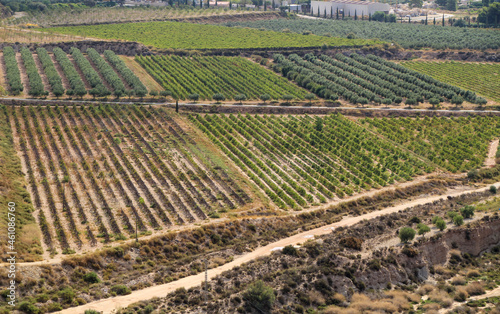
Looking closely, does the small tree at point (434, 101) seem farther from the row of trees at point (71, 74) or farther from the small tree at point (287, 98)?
the row of trees at point (71, 74)

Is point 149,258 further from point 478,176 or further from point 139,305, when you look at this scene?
point 478,176

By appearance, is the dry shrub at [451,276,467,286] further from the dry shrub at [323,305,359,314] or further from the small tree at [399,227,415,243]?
the dry shrub at [323,305,359,314]

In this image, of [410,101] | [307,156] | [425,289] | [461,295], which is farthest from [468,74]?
[461,295]

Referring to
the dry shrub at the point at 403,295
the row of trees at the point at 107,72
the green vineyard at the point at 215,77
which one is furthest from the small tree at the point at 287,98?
the dry shrub at the point at 403,295

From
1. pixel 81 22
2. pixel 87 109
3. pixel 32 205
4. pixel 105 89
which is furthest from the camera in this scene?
pixel 81 22

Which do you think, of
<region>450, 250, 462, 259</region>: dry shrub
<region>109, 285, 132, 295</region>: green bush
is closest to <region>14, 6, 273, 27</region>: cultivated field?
<region>109, 285, 132, 295</region>: green bush

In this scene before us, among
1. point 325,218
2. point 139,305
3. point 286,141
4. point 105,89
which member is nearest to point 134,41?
point 105,89

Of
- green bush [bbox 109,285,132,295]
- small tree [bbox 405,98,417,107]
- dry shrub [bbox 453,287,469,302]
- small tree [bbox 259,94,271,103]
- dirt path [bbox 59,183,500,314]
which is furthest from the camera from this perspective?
small tree [bbox 405,98,417,107]
